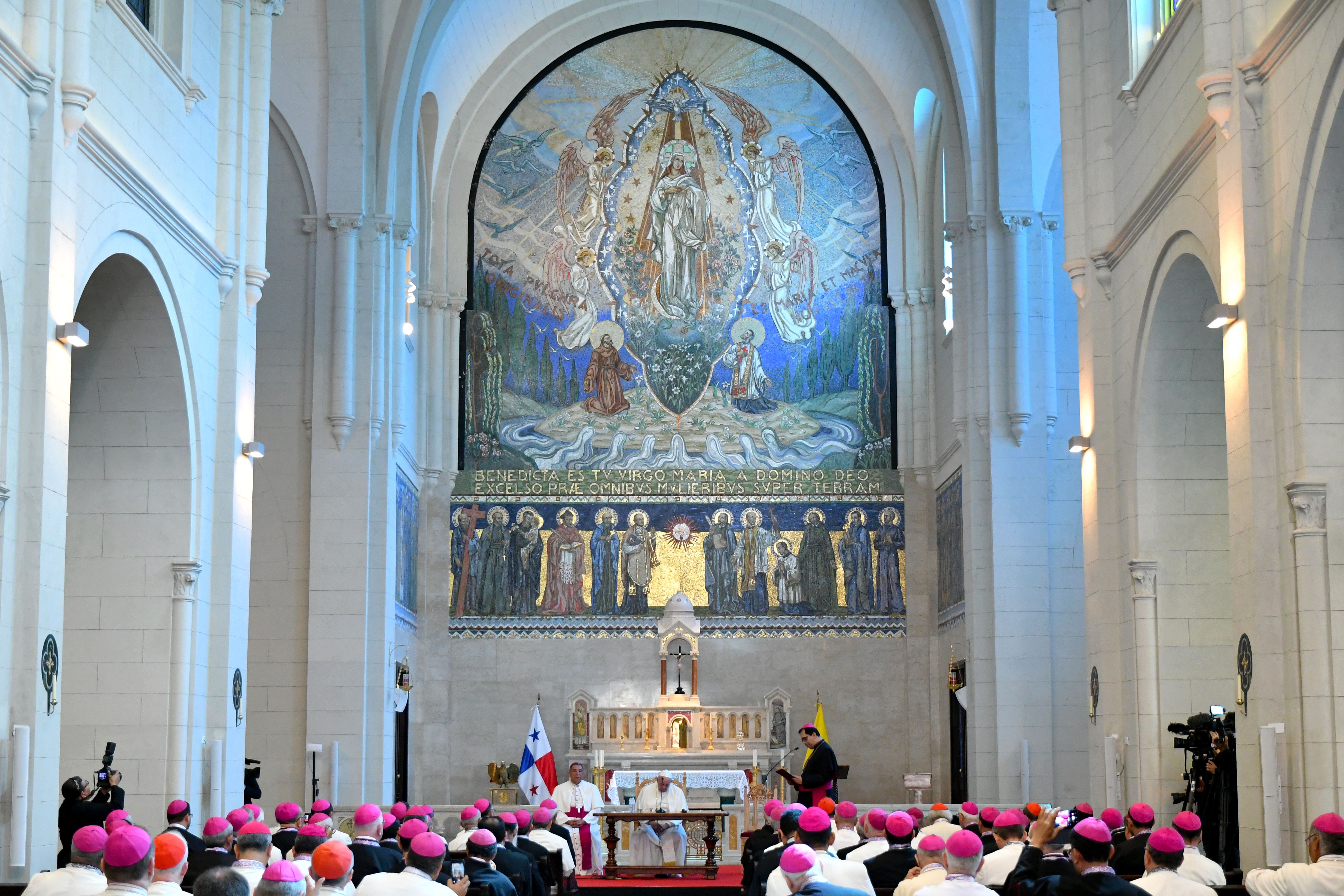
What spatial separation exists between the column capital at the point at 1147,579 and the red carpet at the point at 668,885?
523 cm

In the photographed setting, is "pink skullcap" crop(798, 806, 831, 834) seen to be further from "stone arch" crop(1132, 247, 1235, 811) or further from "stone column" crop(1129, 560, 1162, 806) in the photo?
"stone arch" crop(1132, 247, 1235, 811)

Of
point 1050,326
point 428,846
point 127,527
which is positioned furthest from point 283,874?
point 1050,326

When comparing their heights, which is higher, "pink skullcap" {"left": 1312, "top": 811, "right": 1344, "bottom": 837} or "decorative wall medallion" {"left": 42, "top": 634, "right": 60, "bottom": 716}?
"decorative wall medallion" {"left": 42, "top": 634, "right": 60, "bottom": 716}

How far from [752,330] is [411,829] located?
20.6 metres

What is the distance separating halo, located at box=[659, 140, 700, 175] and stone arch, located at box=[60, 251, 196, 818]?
1655 centimetres

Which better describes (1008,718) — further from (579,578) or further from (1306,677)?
(1306,677)

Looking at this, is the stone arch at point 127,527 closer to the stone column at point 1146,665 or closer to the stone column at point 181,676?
the stone column at point 181,676

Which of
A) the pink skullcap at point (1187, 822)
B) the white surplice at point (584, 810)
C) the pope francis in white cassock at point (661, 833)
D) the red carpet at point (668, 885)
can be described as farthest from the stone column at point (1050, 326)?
the pink skullcap at point (1187, 822)

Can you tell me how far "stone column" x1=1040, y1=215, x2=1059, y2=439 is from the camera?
22969mm

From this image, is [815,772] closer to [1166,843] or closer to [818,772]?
[818,772]

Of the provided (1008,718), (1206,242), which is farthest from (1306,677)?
(1008,718)

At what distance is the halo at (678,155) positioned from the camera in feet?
98.8

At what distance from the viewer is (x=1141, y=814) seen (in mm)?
10414

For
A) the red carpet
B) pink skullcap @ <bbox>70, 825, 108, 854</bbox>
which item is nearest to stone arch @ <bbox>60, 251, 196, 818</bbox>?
the red carpet
